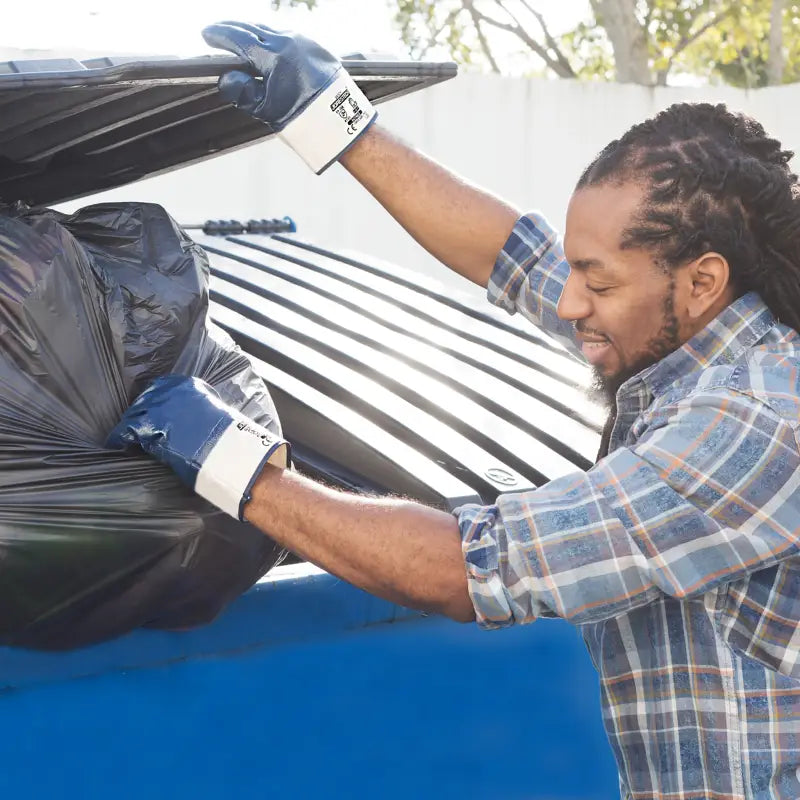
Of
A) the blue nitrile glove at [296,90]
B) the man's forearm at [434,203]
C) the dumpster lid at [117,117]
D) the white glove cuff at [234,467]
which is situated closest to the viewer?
the white glove cuff at [234,467]

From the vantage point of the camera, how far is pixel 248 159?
24.0 ft

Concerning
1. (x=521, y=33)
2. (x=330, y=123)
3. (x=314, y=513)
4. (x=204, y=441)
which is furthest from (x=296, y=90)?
(x=521, y=33)

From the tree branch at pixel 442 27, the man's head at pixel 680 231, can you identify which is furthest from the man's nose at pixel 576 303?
the tree branch at pixel 442 27

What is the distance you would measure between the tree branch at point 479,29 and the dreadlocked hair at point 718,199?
11.1 m

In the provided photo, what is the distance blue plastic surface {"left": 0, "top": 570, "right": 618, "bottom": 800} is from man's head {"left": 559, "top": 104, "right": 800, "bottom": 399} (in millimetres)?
662

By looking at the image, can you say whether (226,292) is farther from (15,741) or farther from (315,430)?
(15,741)

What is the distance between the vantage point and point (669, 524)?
1.37 m

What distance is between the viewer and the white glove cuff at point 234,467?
4.86ft

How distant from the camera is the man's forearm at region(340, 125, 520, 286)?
2.05 meters

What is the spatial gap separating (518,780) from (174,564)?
0.89 meters

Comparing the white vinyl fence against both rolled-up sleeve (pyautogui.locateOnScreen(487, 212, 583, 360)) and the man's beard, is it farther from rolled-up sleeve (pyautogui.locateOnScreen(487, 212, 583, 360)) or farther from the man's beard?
the man's beard

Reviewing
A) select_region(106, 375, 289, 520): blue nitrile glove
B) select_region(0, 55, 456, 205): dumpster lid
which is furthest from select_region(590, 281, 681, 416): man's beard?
select_region(0, 55, 456, 205): dumpster lid

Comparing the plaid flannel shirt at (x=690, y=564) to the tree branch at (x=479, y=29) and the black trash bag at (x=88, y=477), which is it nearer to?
the black trash bag at (x=88, y=477)

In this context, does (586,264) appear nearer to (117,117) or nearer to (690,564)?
(690,564)
